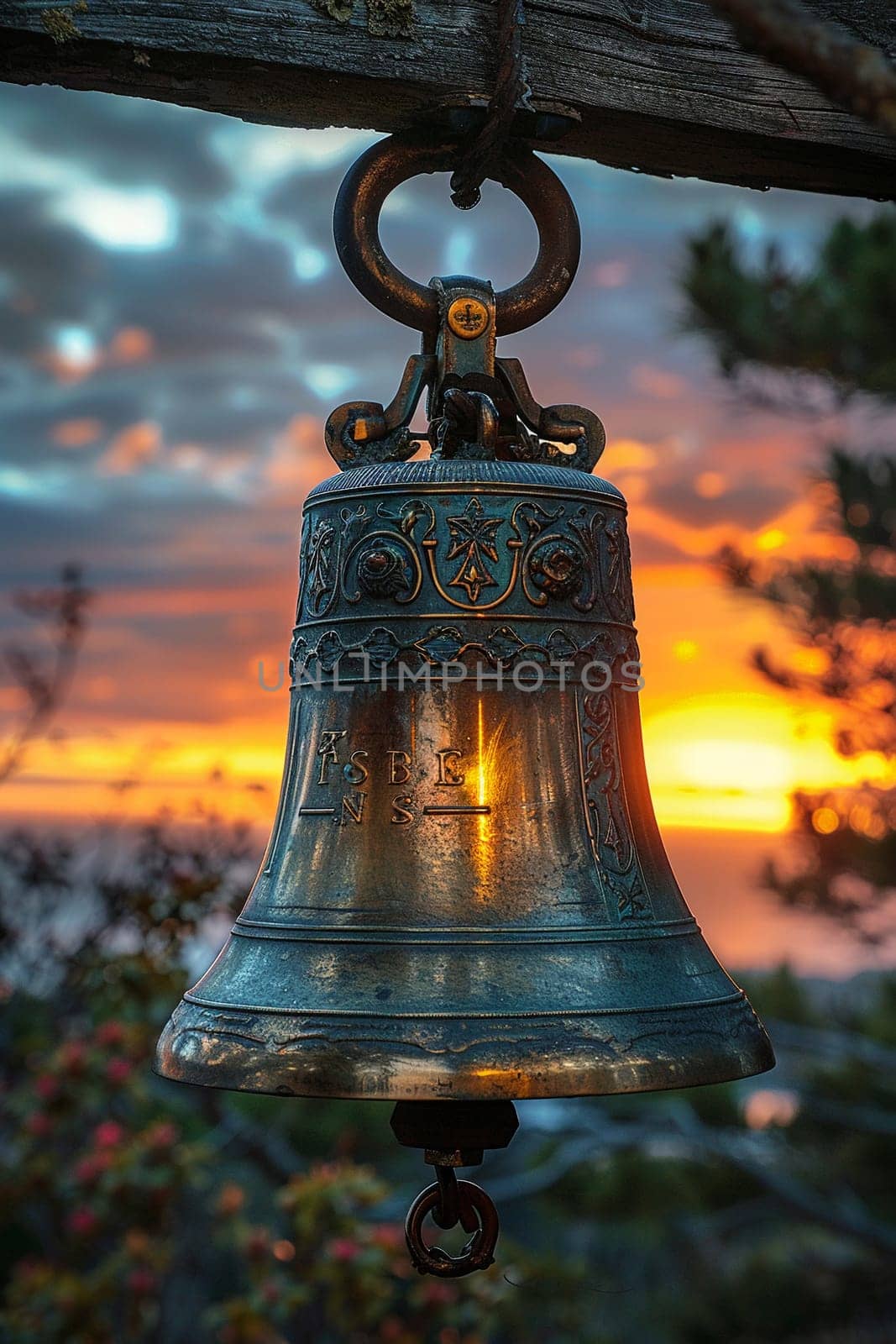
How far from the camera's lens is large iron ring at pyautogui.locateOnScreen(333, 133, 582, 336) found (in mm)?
1749

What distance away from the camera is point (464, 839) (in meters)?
1.64

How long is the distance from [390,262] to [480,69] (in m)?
0.26

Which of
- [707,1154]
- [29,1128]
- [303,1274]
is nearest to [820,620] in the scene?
[707,1154]

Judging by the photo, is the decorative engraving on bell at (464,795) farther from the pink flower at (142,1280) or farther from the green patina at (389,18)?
the pink flower at (142,1280)

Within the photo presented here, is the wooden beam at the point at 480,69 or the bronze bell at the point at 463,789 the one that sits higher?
the wooden beam at the point at 480,69

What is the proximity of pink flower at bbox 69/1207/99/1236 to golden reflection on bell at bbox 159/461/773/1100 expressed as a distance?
8.47ft

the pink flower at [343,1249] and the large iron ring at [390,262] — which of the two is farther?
the pink flower at [343,1249]

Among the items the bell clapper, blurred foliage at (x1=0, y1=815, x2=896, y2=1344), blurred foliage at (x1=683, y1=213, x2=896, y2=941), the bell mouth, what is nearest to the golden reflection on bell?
the bell mouth

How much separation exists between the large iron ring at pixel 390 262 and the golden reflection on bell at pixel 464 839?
0.20 metres

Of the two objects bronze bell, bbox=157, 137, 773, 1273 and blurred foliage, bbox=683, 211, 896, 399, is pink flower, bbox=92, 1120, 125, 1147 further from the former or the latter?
blurred foliage, bbox=683, 211, 896, 399

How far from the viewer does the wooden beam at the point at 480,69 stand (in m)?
1.66

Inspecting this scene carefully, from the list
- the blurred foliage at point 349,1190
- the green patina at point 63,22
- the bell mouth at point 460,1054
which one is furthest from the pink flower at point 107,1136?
the green patina at point 63,22

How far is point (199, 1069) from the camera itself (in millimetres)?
1571

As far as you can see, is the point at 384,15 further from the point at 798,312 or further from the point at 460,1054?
the point at 798,312
